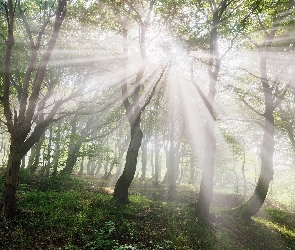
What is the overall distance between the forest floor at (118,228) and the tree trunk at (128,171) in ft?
1.65

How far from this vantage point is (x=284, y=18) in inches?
575

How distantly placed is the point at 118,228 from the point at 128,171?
4.20 metres

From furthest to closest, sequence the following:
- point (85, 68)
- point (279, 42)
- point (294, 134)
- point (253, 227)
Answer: point (294, 134) → point (85, 68) → point (279, 42) → point (253, 227)

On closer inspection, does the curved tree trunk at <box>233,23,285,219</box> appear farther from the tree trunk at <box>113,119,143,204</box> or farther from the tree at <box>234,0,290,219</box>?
the tree trunk at <box>113,119,143,204</box>

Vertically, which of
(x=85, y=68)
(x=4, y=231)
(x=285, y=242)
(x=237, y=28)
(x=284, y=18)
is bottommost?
(x=285, y=242)

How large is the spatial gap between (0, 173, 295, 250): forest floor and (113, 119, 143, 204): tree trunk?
0.50 m

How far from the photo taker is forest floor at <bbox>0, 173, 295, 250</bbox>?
7680mm

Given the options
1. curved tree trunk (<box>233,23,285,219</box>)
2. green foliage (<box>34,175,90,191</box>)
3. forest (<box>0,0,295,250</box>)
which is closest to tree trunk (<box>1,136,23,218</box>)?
forest (<box>0,0,295,250</box>)

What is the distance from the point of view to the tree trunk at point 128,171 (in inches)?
510

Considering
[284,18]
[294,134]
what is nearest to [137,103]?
[284,18]

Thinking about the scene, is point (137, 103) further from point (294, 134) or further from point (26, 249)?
point (294, 134)

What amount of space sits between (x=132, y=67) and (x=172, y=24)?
4908 millimetres

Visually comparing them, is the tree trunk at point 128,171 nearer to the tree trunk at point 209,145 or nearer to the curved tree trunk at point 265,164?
the tree trunk at point 209,145

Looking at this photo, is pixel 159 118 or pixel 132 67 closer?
pixel 132 67
